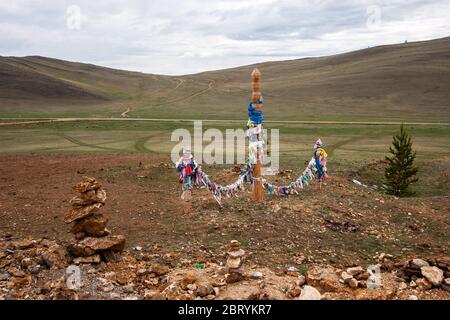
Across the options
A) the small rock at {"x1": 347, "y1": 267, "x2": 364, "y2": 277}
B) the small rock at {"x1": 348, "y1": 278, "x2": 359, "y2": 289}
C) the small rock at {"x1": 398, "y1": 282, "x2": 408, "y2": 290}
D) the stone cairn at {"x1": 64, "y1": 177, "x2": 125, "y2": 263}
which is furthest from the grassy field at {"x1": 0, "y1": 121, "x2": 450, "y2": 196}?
the stone cairn at {"x1": 64, "y1": 177, "x2": 125, "y2": 263}

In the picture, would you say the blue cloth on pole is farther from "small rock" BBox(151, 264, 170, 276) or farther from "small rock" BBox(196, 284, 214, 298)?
"small rock" BBox(196, 284, 214, 298)

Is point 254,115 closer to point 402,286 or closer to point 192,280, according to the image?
point 192,280

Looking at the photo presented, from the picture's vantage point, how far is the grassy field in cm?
2405

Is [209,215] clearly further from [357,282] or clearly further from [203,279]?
[357,282]

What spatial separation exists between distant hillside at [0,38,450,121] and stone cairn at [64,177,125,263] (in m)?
55.5

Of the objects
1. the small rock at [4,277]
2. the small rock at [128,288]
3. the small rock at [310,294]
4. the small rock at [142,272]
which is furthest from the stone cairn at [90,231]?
the small rock at [310,294]

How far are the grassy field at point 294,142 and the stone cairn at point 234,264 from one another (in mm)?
12369

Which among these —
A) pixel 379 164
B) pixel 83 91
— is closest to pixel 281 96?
pixel 83 91

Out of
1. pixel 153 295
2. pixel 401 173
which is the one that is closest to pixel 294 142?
pixel 401 173

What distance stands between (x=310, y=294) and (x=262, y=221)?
455 cm

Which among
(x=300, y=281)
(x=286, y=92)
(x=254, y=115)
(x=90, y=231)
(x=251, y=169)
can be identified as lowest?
(x=300, y=281)

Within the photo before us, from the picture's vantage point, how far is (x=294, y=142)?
3650 centimetres

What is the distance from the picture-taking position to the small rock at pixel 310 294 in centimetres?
816

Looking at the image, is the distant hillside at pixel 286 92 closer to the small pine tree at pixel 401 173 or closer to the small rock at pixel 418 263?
the small pine tree at pixel 401 173
